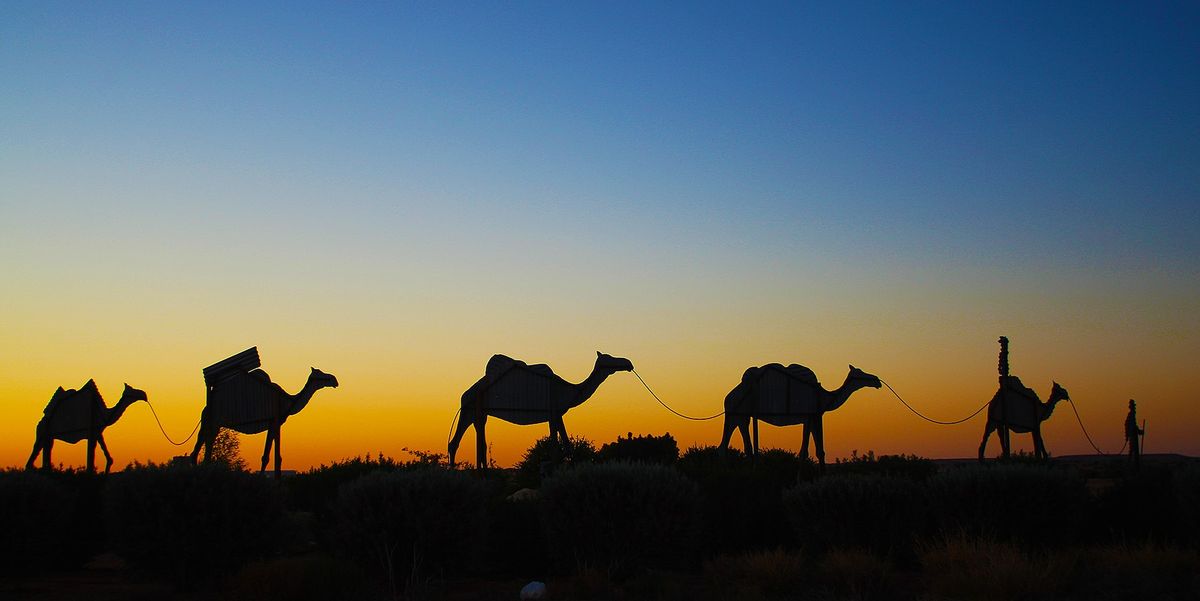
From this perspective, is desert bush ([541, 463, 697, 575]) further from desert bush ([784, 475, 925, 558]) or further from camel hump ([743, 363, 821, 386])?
camel hump ([743, 363, 821, 386])

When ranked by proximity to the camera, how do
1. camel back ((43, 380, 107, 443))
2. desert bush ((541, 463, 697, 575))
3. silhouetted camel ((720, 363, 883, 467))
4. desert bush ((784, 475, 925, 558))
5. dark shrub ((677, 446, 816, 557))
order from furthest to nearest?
camel back ((43, 380, 107, 443)) < silhouetted camel ((720, 363, 883, 467)) < dark shrub ((677, 446, 816, 557)) < desert bush ((784, 475, 925, 558)) < desert bush ((541, 463, 697, 575))

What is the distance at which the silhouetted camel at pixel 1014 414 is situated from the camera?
2745 centimetres

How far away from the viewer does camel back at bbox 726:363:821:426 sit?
86.8 ft

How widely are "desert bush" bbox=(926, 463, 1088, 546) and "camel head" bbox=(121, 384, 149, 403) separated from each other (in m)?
22.5

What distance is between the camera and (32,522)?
17.0m

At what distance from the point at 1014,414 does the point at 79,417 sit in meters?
25.4

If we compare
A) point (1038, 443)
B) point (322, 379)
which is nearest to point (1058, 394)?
point (1038, 443)

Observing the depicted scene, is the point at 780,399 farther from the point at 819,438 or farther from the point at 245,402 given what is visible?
the point at 245,402

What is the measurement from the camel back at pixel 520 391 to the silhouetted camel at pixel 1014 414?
1095 centimetres

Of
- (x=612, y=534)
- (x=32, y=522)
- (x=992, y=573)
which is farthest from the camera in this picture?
(x=32, y=522)

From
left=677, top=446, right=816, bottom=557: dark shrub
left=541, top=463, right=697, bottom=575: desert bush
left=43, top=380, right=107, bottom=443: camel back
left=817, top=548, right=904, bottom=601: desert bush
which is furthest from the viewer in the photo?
left=43, top=380, right=107, bottom=443: camel back

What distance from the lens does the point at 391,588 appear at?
1477 cm

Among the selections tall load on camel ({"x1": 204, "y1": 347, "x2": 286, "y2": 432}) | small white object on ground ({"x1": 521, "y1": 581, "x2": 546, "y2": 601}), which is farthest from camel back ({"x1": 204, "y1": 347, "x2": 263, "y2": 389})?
small white object on ground ({"x1": 521, "y1": 581, "x2": 546, "y2": 601})

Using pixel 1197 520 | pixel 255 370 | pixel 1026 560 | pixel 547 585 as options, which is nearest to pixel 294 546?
pixel 547 585
